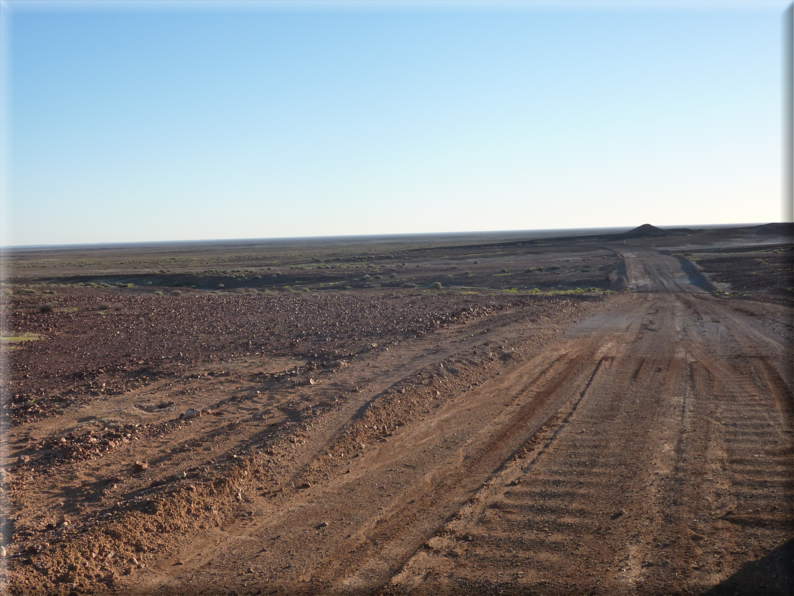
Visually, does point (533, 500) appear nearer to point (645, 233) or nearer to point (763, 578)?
point (763, 578)

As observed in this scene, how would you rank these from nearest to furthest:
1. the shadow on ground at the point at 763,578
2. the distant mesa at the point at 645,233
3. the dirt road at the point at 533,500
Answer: the shadow on ground at the point at 763,578
the dirt road at the point at 533,500
the distant mesa at the point at 645,233

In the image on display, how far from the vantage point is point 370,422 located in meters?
9.09

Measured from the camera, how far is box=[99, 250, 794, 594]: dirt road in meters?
4.89

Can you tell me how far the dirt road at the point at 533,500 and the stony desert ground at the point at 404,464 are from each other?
0.09ft

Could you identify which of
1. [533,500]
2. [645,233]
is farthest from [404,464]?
[645,233]

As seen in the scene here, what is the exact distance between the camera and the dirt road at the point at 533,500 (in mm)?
4895

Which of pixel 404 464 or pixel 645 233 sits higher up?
pixel 645 233

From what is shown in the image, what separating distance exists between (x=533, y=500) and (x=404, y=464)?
1.88 meters

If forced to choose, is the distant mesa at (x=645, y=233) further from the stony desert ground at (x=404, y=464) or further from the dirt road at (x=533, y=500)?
the dirt road at (x=533, y=500)

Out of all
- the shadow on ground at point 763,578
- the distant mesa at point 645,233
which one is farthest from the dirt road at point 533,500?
the distant mesa at point 645,233

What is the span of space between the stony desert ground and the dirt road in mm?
29

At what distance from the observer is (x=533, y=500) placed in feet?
20.2

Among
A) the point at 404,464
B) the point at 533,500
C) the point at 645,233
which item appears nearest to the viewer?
the point at 533,500

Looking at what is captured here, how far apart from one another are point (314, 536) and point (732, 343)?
1336 centimetres
